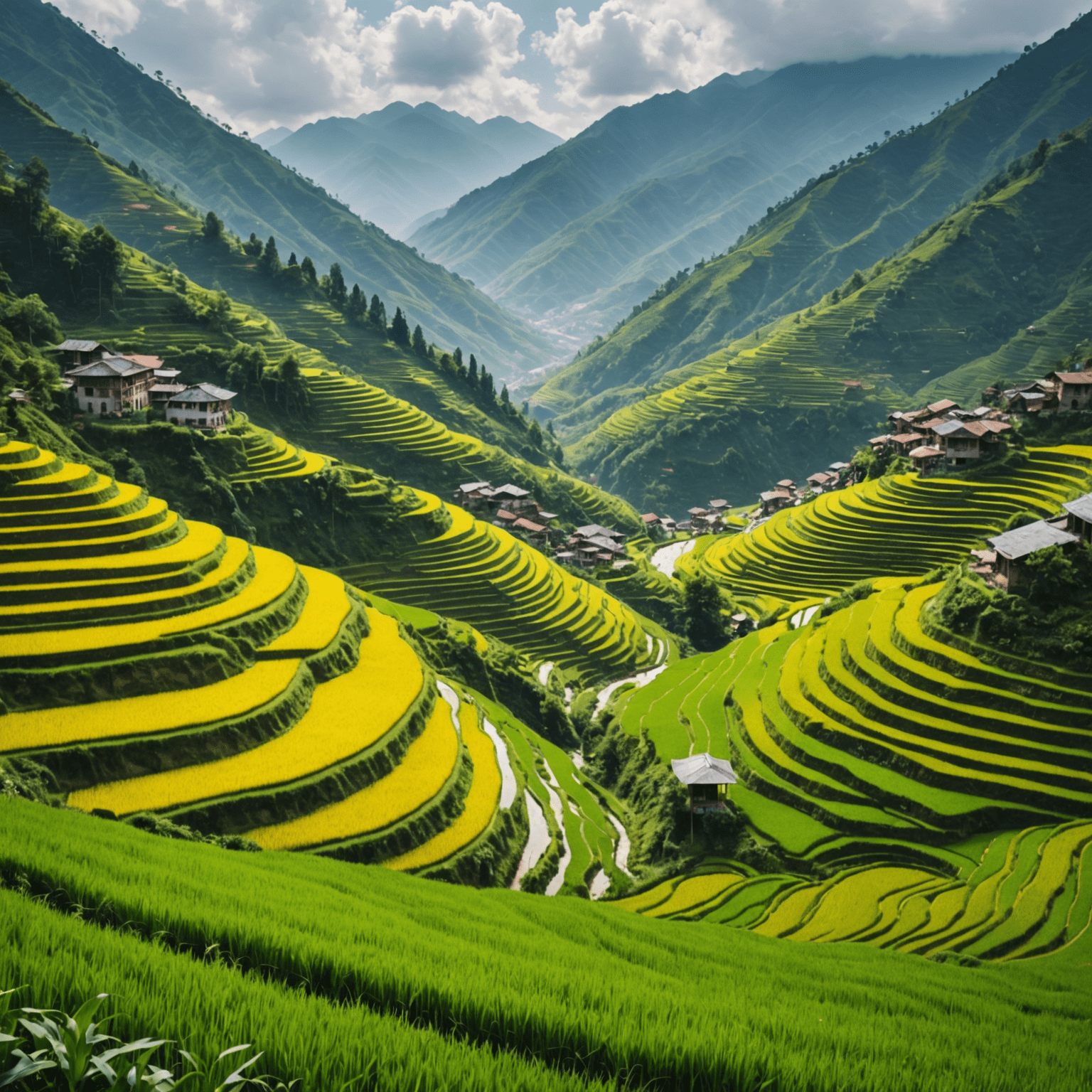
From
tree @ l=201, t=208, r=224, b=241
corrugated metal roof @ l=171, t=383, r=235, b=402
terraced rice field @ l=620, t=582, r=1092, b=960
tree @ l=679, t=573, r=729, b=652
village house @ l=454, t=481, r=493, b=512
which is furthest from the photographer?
tree @ l=201, t=208, r=224, b=241

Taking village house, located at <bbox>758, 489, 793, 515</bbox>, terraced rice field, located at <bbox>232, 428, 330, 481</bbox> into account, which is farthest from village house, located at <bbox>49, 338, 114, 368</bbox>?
village house, located at <bbox>758, 489, 793, 515</bbox>

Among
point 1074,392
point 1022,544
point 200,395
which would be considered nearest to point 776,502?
point 1074,392

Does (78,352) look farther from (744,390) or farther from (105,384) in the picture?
(744,390)

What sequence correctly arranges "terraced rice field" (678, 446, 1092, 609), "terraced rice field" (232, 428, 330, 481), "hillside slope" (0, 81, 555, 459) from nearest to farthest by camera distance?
"terraced rice field" (232, 428, 330, 481) → "terraced rice field" (678, 446, 1092, 609) → "hillside slope" (0, 81, 555, 459)

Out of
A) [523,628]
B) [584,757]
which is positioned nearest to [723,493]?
[523,628]

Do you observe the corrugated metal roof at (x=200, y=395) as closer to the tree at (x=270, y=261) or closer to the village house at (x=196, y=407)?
the village house at (x=196, y=407)

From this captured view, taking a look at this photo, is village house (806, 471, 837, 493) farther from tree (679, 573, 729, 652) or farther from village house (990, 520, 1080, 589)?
village house (990, 520, 1080, 589)
